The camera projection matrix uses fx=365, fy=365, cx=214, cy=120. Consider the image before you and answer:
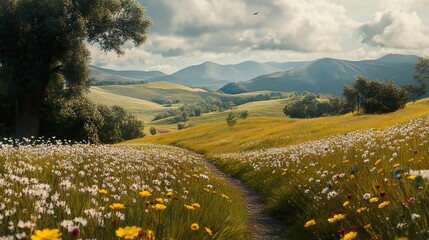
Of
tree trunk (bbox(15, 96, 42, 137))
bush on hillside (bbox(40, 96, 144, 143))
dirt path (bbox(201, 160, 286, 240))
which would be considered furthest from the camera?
bush on hillside (bbox(40, 96, 144, 143))

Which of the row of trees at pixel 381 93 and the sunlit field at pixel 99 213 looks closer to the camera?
the sunlit field at pixel 99 213

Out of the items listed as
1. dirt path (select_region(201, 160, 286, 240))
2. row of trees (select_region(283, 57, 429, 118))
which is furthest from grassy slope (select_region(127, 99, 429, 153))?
dirt path (select_region(201, 160, 286, 240))

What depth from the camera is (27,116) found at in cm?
3291

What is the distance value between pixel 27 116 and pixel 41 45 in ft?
21.9

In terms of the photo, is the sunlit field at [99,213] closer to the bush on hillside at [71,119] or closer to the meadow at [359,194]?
the meadow at [359,194]

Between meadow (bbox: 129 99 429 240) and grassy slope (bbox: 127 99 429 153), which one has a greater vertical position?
meadow (bbox: 129 99 429 240)

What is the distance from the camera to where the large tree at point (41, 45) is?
A: 98.5 feet

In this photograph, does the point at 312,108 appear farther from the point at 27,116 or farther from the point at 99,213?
the point at 99,213

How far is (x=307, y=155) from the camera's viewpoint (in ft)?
47.5

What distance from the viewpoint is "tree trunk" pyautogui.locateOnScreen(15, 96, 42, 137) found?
107 ft

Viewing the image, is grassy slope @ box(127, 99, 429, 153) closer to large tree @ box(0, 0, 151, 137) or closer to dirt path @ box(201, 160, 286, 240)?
large tree @ box(0, 0, 151, 137)

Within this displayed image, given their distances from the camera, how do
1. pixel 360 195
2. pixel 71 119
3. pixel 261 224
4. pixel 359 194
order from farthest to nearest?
pixel 71 119 → pixel 261 224 → pixel 359 194 → pixel 360 195

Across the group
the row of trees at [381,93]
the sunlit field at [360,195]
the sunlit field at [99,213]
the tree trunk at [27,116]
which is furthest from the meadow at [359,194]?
the row of trees at [381,93]

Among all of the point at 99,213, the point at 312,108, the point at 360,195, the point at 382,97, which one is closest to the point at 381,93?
the point at 382,97
